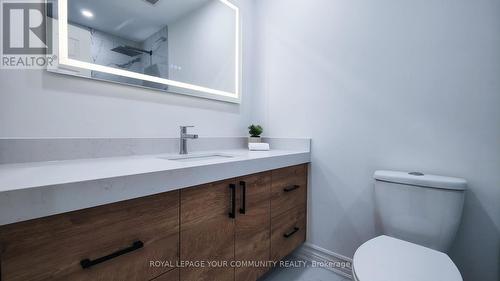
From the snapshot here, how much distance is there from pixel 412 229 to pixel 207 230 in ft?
3.04

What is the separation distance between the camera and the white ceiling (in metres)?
0.95

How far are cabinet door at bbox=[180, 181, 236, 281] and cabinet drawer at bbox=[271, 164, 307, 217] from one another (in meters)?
0.34

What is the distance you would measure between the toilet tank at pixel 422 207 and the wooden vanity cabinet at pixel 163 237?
1.75 ft

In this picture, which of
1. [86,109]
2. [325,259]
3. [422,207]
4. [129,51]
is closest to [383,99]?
[422,207]

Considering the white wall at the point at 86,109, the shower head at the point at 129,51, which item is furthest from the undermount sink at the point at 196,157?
the shower head at the point at 129,51

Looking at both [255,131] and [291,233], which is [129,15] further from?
[291,233]

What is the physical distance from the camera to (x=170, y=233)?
73cm

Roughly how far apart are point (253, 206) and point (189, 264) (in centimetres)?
39

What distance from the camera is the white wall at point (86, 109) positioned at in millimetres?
808

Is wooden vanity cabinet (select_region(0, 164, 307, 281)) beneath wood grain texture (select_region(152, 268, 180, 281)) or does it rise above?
above

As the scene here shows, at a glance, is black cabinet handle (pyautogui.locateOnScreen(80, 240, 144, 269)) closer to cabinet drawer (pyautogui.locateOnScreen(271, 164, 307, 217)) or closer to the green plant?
cabinet drawer (pyautogui.locateOnScreen(271, 164, 307, 217))

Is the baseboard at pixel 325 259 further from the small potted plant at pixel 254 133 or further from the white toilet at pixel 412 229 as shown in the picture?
the small potted plant at pixel 254 133

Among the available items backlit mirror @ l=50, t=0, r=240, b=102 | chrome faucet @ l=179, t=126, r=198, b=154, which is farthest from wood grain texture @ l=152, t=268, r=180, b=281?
backlit mirror @ l=50, t=0, r=240, b=102

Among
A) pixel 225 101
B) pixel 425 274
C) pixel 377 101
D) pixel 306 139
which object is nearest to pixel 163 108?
pixel 225 101
